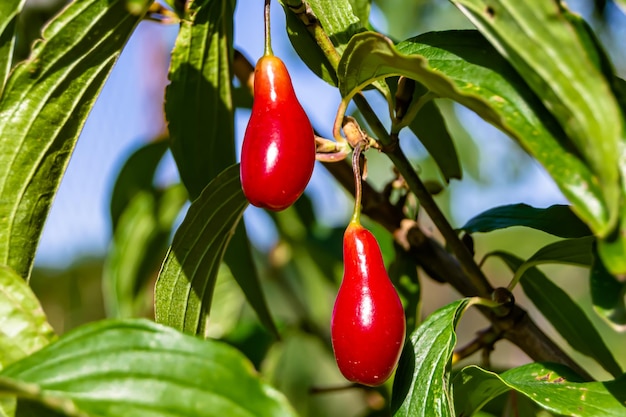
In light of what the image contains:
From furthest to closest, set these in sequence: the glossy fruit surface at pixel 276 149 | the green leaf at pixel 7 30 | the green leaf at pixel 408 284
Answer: the green leaf at pixel 408 284, the green leaf at pixel 7 30, the glossy fruit surface at pixel 276 149

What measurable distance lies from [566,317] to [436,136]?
25cm

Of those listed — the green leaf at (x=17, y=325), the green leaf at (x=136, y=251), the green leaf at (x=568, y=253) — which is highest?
the green leaf at (x=568, y=253)

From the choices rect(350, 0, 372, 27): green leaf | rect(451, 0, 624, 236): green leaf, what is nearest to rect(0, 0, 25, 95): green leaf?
rect(350, 0, 372, 27): green leaf

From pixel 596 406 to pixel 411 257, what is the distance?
0.34 meters

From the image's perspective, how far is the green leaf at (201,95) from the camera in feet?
2.77

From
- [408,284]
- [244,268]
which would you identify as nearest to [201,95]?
[244,268]

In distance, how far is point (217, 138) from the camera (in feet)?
2.99

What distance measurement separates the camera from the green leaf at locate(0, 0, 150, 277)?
670mm

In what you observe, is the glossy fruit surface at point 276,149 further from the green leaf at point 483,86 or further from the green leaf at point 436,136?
the green leaf at point 436,136

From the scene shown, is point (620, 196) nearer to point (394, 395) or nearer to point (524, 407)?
point (394, 395)

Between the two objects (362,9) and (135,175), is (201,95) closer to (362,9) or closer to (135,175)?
(362,9)

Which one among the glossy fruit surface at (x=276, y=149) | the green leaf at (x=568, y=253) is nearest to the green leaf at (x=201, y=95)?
the glossy fruit surface at (x=276, y=149)

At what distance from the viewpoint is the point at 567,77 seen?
1.52 feet

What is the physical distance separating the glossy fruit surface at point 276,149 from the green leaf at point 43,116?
188 mm
